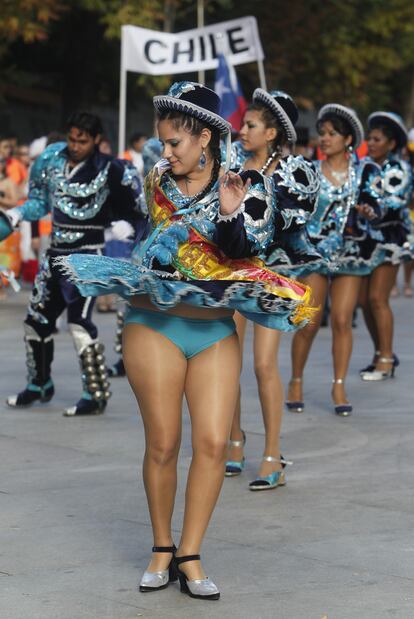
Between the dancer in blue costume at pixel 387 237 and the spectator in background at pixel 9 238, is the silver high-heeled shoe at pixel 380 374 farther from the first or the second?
the spectator in background at pixel 9 238

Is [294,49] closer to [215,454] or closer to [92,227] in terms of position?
[92,227]

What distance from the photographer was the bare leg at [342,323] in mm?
8938

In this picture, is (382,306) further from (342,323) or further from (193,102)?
(193,102)

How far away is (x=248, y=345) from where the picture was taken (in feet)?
40.0

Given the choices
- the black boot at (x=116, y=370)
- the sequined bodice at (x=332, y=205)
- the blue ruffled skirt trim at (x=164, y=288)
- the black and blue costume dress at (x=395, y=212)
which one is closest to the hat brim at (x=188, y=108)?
the blue ruffled skirt trim at (x=164, y=288)

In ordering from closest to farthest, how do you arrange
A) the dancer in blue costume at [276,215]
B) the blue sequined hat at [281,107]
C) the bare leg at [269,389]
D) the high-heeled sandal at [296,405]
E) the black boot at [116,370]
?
1. the dancer in blue costume at [276,215]
2. the bare leg at [269,389]
3. the blue sequined hat at [281,107]
4. the high-heeled sandal at [296,405]
5. the black boot at [116,370]

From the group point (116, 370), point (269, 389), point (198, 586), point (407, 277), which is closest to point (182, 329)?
point (198, 586)

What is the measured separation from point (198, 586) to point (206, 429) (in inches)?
22.9

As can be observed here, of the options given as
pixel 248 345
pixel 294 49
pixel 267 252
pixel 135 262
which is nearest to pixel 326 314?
pixel 248 345

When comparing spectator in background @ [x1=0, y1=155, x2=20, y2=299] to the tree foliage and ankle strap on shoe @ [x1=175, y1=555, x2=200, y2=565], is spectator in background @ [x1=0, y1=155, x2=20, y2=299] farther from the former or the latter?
ankle strap on shoe @ [x1=175, y1=555, x2=200, y2=565]

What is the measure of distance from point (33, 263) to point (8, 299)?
4.69ft

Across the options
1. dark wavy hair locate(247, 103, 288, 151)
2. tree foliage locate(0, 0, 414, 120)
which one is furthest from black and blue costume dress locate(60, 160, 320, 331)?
tree foliage locate(0, 0, 414, 120)

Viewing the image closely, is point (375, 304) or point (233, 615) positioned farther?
point (375, 304)

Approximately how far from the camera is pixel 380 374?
10461 millimetres
